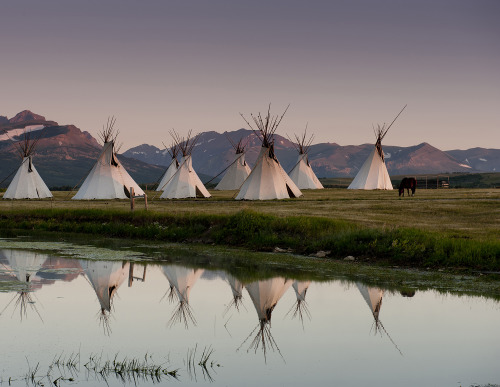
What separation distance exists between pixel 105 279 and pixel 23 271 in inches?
123

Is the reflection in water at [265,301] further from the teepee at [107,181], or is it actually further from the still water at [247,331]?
the teepee at [107,181]

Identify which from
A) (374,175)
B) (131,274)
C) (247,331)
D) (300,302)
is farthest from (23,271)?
(374,175)

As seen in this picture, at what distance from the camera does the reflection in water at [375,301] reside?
12.8m

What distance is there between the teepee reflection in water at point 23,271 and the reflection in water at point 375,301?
7.35 m

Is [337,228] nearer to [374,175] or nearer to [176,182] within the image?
[176,182]

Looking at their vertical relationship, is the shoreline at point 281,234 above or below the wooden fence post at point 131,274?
above

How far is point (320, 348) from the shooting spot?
11.4 metres

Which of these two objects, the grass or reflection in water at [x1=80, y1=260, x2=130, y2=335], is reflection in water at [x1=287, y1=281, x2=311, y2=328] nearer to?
reflection in water at [x1=80, y1=260, x2=130, y2=335]

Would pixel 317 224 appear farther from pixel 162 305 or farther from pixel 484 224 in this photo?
pixel 162 305

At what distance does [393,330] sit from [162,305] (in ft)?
19.2

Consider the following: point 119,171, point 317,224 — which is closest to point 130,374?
point 317,224

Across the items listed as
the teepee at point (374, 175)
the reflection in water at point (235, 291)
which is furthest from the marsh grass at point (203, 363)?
the teepee at point (374, 175)

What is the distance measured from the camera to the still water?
32.2 ft

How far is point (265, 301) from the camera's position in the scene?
15.7 m
